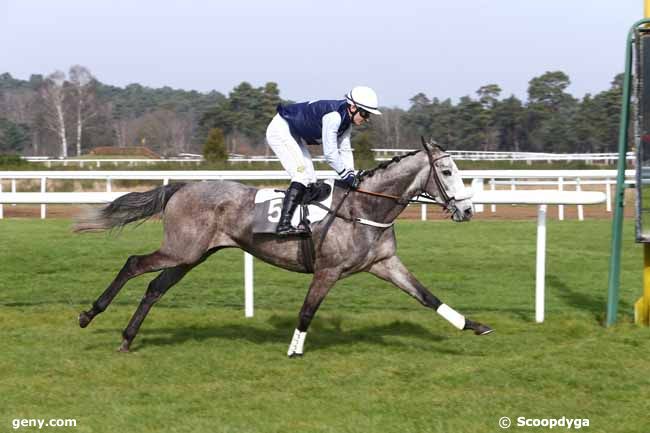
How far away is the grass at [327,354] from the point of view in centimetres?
427

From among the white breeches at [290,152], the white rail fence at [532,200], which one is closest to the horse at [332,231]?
the white breeches at [290,152]

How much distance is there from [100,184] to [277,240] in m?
19.2

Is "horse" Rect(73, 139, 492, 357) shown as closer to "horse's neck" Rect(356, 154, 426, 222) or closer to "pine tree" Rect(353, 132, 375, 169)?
"horse's neck" Rect(356, 154, 426, 222)

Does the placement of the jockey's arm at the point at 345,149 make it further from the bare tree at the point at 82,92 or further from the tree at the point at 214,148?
the bare tree at the point at 82,92

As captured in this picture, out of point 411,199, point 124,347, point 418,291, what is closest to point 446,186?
point 411,199

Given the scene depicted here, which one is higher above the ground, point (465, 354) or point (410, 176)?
point (410, 176)

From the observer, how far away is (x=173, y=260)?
593 cm

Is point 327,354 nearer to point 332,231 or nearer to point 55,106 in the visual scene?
point 332,231

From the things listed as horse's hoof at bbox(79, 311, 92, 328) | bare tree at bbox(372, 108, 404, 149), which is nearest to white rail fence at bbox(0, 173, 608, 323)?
Result: horse's hoof at bbox(79, 311, 92, 328)

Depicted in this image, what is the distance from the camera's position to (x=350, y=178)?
5762 millimetres

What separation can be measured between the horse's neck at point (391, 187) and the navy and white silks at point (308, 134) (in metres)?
0.22

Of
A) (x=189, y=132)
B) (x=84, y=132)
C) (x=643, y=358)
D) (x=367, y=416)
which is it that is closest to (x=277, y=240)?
(x=367, y=416)

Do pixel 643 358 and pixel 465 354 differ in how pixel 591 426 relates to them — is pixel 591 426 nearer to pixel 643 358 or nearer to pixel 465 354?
pixel 643 358

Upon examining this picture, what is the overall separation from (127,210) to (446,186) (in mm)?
2288
